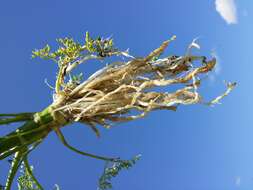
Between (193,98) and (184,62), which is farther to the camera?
(184,62)

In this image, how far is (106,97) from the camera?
2080 millimetres

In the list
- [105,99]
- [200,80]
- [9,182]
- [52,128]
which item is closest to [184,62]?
[200,80]

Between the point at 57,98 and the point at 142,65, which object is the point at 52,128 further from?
the point at 142,65

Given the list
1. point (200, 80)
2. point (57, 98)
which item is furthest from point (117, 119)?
point (200, 80)

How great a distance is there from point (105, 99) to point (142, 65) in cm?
29

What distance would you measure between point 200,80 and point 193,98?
0.11m

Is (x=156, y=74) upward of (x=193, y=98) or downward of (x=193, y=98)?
upward

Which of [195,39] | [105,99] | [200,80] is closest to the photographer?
[105,99]

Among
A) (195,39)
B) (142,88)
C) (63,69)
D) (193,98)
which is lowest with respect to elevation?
(193,98)

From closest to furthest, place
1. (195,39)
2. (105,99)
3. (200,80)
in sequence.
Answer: (105,99) → (200,80) → (195,39)

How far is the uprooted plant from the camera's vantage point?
6.80ft

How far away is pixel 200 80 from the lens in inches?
89.4

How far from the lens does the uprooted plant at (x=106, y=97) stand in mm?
2072

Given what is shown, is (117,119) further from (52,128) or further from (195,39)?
(195,39)
